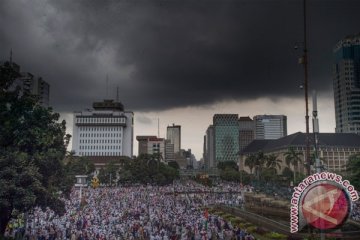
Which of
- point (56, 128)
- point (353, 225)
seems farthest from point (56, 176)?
point (353, 225)

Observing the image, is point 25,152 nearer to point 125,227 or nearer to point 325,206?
point 125,227

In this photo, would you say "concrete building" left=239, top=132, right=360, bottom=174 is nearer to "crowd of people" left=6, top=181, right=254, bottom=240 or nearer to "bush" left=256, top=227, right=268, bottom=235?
"bush" left=256, top=227, right=268, bottom=235

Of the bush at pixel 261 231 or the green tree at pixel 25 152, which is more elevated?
the green tree at pixel 25 152

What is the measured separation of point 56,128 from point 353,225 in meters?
29.5

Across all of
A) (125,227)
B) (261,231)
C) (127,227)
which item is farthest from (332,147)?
→ (125,227)

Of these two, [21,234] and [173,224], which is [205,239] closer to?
[173,224]

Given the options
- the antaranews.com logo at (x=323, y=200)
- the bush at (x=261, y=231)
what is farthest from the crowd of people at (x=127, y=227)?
the antaranews.com logo at (x=323, y=200)

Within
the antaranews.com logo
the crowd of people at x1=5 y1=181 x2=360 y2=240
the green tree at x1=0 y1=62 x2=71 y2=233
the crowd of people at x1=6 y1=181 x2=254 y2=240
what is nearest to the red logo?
the antaranews.com logo

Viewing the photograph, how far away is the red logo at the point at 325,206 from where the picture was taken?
1869cm

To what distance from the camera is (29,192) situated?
29484 mm

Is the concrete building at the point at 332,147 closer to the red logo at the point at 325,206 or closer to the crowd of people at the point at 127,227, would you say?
→ the crowd of people at the point at 127,227

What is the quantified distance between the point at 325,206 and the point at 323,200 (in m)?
0.29

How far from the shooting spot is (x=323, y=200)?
18.9m

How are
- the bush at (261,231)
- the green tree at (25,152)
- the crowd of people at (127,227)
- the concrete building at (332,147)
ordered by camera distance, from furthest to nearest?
the concrete building at (332,147), the bush at (261,231), the crowd of people at (127,227), the green tree at (25,152)
